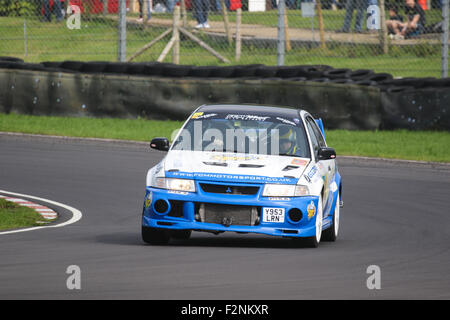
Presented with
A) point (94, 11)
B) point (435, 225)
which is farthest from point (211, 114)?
point (94, 11)

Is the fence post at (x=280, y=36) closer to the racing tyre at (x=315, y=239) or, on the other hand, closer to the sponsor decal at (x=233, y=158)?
the sponsor decal at (x=233, y=158)

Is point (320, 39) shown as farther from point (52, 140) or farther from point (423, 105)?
point (52, 140)

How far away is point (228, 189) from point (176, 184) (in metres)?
0.52

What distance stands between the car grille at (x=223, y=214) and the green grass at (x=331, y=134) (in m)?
10.0

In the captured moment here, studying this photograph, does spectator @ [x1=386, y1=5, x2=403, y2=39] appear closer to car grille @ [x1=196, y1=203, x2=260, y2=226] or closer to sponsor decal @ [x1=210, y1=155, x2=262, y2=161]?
sponsor decal @ [x1=210, y1=155, x2=262, y2=161]

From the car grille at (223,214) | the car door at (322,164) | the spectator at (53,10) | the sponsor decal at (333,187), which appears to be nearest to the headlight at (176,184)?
the car grille at (223,214)

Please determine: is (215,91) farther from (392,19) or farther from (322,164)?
(322,164)

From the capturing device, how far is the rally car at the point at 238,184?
35.5 feet

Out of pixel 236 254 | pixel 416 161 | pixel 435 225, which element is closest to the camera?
pixel 236 254

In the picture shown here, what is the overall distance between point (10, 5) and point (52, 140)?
638cm

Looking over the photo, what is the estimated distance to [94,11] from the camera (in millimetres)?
26422

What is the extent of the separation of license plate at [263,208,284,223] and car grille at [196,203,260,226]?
150mm

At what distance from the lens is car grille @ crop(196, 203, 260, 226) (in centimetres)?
1080

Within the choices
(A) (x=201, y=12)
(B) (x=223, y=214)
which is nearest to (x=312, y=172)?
(B) (x=223, y=214)
